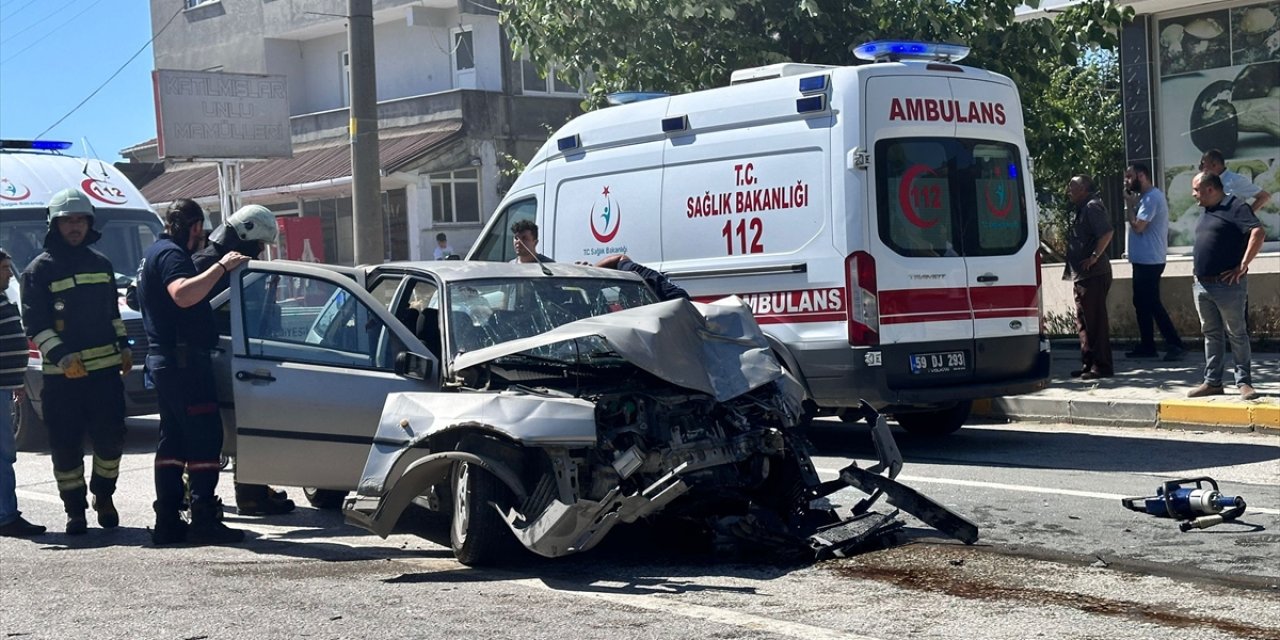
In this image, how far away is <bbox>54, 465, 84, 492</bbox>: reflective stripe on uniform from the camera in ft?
26.5

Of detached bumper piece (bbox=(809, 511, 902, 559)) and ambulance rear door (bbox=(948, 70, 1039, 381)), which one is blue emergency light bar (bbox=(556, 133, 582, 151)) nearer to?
ambulance rear door (bbox=(948, 70, 1039, 381))

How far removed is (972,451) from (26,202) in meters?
8.47

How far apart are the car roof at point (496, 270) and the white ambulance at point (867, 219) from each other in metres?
1.88

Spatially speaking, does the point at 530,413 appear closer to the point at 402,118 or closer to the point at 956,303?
the point at 956,303

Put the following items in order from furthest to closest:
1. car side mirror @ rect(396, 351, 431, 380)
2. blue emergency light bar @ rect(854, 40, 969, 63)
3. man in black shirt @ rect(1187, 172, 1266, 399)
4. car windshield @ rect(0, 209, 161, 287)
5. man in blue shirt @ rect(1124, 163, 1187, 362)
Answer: man in blue shirt @ rect(1124, 163, 1187, 362) → car windshield @ rect(0, 209, 161, 287) → man in black shirt @ rect(1187, 172, 1266, 399) → blue emergency light bar @ rect(854, 40, 969, 63) → car side mirror @ rect(396, 351, 431, 380)

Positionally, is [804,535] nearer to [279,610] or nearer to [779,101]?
[279,610]

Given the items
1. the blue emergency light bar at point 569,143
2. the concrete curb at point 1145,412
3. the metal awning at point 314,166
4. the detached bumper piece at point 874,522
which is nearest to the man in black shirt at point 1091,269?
the concrete curb at point 1145,412

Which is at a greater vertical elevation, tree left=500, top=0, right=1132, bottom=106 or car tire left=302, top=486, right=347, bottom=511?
tree left=500, top=0, right=1132, bottom=106

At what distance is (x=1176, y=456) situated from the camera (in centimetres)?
952

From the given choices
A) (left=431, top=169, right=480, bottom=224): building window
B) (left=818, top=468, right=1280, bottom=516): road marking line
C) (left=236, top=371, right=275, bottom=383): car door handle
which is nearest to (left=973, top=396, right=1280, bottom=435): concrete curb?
(left=818, top=468, right=1280, bottom=516): road marking line

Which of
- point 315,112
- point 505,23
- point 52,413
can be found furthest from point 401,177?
point 52,413

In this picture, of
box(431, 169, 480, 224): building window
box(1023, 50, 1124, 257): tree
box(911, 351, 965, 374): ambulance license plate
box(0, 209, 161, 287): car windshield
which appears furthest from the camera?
box(431, 169, 480, 224): building window

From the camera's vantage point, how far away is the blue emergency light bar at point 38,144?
13.9 meters

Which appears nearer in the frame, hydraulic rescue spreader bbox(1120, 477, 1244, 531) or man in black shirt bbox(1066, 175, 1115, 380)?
hydraulic rescue spreader bbox(1120, 477, 1244, 531)
